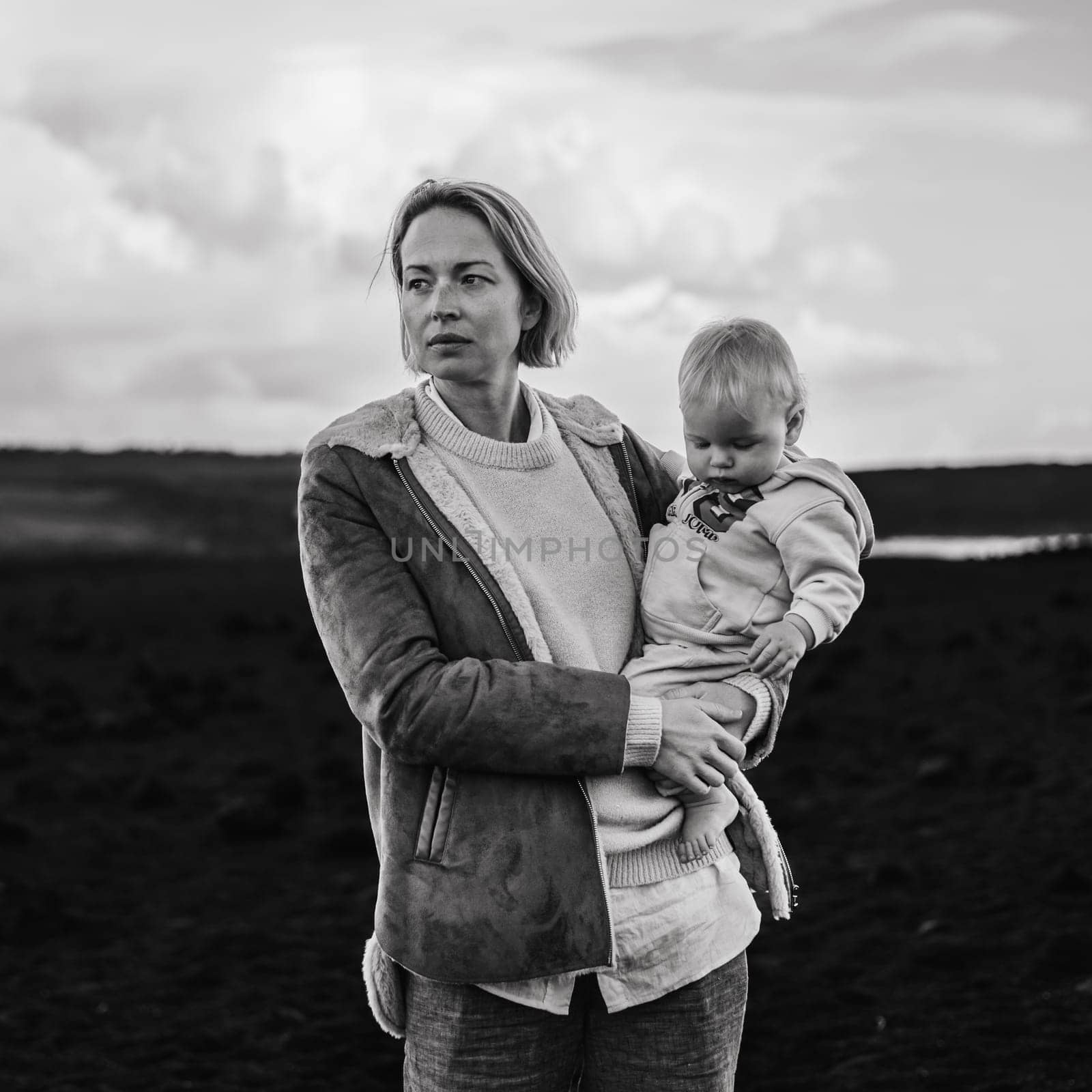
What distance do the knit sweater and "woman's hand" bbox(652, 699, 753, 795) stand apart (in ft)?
0.10

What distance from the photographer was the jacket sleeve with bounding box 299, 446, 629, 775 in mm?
2012

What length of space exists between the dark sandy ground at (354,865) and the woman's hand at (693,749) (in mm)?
2384

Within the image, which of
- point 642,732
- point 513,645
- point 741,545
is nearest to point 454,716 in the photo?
point 513,645

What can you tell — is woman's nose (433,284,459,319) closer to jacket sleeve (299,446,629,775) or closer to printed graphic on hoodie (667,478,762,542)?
jacket sleeve (299,446,629,775)

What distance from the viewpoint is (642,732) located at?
2107mm

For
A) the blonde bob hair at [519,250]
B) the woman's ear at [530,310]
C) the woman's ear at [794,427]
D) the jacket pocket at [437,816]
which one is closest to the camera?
the jacket pocket at [437,816]

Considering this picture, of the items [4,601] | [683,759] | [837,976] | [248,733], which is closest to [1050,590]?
[248,733]

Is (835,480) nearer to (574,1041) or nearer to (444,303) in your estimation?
(444,303)

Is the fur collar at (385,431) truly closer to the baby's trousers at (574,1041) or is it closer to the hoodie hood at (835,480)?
the hoodie hood at (835,480)

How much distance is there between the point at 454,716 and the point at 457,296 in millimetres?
658

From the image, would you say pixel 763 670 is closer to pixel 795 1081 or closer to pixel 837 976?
pixel 795 1081

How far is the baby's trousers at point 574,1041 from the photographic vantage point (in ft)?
7.16

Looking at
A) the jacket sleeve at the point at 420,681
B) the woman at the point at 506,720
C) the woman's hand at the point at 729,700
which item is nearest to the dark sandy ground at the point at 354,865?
the woman at the point at 506,720

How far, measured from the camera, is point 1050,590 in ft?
37.9
